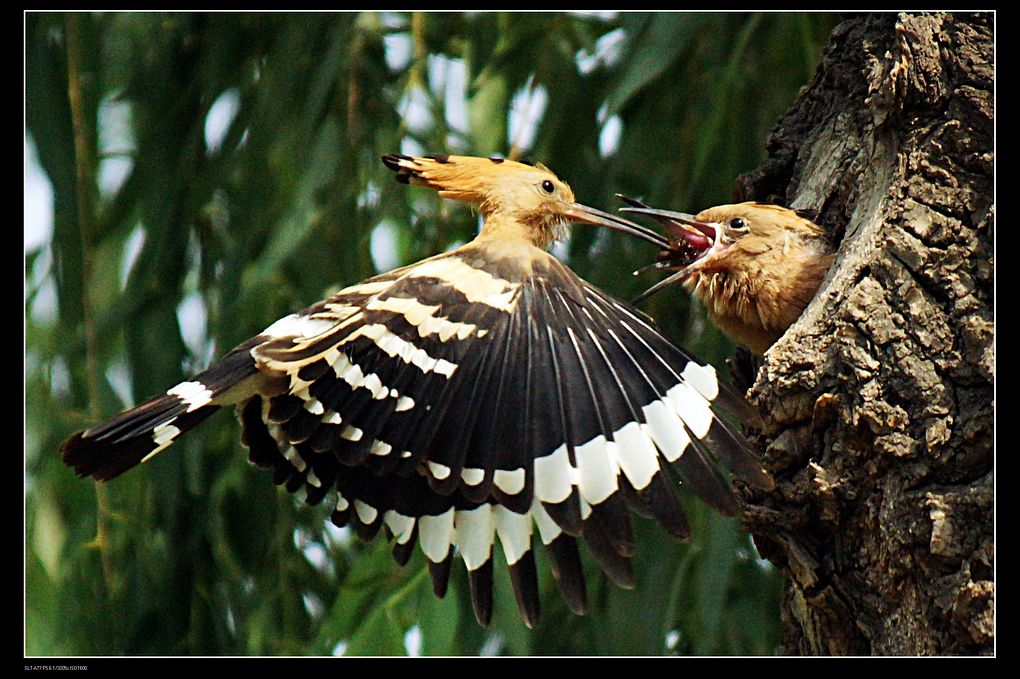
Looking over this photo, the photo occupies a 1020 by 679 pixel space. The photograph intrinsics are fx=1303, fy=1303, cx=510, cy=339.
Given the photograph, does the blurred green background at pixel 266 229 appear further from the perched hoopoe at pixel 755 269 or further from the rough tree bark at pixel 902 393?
the rough tree bark at pixel 902 393

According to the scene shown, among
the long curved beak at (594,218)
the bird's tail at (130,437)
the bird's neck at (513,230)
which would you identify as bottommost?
the bird's tail at (130,437)

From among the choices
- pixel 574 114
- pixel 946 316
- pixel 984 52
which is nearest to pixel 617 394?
pixel 946 316

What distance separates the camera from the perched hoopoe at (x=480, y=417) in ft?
6.55

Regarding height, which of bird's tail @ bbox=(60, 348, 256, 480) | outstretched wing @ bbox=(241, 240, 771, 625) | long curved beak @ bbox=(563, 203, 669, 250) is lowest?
bird's tail @ bbox=(60, 348, 256, 480)

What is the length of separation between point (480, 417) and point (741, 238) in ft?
2.34

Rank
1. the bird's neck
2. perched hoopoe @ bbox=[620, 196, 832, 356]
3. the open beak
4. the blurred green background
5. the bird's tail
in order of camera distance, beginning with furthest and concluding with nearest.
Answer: the blurred green background → the bird's neck → the open beak → perched hoopoe @ bbox=[620, 196, 832, 356] → the bird's tail

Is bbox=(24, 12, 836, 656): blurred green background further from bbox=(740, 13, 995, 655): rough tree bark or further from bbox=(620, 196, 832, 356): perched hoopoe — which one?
bbox=(740, 13, 995, 655): rough tree bark

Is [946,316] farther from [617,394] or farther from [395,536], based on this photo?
[395,536]

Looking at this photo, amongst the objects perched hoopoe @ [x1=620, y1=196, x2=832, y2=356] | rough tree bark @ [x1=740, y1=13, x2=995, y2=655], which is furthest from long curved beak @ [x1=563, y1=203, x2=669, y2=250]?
rough tree bark @ [x1=740, y1=13, x2=995, y2=655]

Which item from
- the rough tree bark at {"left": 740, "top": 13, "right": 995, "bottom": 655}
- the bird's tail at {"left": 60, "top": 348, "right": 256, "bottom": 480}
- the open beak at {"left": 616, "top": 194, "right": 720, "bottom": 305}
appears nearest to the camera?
the rough tree bark at {"left": 740, "top": 13, "right": 995, "bottom": 655}

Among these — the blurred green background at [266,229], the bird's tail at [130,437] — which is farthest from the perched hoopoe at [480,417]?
the blurred green background at [266,229]

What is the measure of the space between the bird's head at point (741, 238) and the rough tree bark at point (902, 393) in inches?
3.8

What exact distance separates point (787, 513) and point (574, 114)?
134cm

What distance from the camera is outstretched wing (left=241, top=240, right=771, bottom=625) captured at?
78.5 inches
